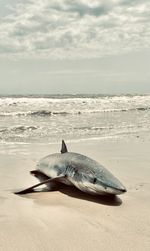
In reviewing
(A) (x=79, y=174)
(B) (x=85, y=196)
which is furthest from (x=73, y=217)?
(A) (x=79, y=174)

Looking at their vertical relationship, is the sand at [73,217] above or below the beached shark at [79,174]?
below

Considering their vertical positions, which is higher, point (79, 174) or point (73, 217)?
point (79, 174)

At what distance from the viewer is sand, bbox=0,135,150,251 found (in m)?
3.06

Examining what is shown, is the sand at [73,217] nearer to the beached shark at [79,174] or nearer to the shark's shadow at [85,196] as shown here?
the shark's shadow at [85,196]

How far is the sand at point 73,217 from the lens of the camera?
306cm

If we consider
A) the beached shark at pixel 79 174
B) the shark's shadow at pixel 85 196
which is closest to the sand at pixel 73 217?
the shark's shadow at pixel 85 196

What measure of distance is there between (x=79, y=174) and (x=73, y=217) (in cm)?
107

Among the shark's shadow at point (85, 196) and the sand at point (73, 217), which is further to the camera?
the shark's shadow at point (85, 196)

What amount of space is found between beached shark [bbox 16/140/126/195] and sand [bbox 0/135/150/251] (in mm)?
121

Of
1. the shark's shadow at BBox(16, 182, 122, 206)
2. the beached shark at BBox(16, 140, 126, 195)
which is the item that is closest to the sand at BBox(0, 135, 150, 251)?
the shark's shadow at BBox(16, 182, 122, 206)

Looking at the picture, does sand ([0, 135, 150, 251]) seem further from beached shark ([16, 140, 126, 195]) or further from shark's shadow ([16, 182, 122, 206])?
beached shark ([16, 140, 126, 195])

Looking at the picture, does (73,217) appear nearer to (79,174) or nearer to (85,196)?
(85,196)

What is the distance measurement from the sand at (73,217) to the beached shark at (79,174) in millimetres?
121

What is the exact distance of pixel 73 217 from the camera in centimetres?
375
